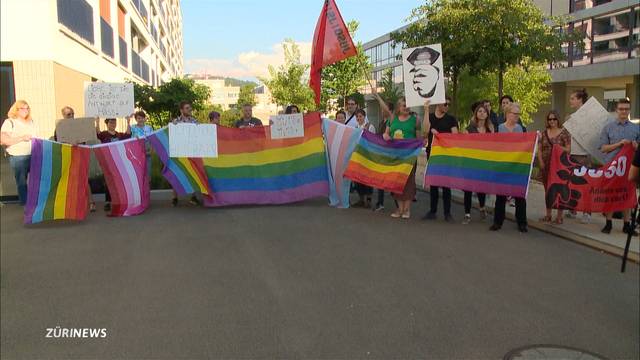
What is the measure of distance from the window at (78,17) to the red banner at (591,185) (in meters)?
11.6

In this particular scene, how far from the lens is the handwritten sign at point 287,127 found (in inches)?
392

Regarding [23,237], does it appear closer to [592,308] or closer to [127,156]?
[127,156]

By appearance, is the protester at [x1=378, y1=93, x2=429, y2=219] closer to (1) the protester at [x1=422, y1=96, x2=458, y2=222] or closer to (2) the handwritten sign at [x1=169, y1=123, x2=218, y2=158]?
(1) the protester at [x1=422, y1=96, x2=458, y2=222]

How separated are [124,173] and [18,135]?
1.73 meters

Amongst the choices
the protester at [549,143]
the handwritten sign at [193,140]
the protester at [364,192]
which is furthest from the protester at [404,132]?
the handwritten sign at [193,140]

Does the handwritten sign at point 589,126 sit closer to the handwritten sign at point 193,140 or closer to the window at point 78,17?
the handwritten sign at point 193,140

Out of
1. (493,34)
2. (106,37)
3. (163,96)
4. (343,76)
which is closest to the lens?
(493,34)

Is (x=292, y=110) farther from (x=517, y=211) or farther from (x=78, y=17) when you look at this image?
(x=78, y=17)

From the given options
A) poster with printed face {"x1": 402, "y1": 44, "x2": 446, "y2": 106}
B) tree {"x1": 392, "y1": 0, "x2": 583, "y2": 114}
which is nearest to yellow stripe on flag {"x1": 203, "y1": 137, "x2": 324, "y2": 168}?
poster with printed face {"x1": 402, "y1": 44, "x2": 446, "y2": 106}

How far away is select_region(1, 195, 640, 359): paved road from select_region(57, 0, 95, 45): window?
7740 millimetres

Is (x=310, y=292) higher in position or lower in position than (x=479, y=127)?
lower

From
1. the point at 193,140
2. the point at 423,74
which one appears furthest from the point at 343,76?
the point at 423,74

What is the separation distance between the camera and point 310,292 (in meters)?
5.12

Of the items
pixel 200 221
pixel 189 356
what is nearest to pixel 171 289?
pixel 189 356
